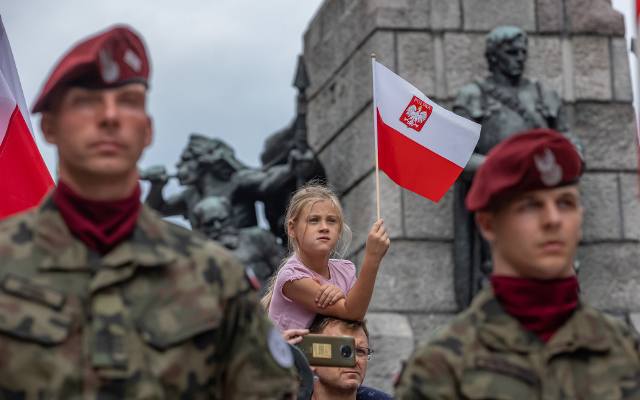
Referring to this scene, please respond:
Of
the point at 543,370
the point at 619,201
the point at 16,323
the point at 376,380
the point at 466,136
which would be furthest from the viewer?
the point at 619,201

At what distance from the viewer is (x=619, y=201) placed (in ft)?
44.1

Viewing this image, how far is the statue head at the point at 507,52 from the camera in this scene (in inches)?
506

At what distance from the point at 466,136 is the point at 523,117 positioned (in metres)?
4.29

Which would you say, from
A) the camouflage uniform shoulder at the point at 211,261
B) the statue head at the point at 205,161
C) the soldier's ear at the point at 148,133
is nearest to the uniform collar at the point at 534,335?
the camouflage uniform shoulder at the point at 211,261

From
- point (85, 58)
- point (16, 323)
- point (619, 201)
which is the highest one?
point (85, 58)

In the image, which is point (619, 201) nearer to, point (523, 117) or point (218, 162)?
point (523, 117)

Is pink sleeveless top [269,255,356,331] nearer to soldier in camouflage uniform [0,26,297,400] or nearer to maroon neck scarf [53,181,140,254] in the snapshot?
soldier in camouflage uniform [0,26,297,400]

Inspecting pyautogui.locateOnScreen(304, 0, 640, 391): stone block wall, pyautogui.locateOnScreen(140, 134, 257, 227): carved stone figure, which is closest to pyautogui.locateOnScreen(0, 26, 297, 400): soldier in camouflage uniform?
pyautogui.locateOnScreen(304, 0, 640, 391): stone block wall

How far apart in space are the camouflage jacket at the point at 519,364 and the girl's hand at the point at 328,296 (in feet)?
8.11

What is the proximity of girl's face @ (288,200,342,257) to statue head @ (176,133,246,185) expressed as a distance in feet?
25.8

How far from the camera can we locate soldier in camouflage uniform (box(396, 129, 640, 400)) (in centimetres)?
479

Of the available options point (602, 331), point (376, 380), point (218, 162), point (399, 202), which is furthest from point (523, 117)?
point (602, 331)

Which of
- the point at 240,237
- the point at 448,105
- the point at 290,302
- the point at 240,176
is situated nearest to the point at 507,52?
the point at 448,105

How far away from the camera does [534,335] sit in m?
Answer: 4.85
